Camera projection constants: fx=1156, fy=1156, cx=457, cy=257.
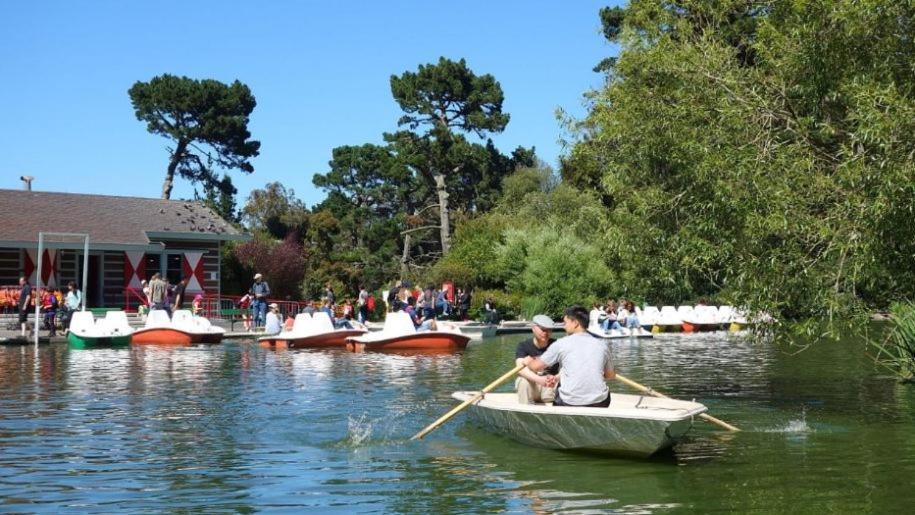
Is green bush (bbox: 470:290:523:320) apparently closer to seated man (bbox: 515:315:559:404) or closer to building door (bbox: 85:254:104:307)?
building door (bbox: 85:254:104:307)

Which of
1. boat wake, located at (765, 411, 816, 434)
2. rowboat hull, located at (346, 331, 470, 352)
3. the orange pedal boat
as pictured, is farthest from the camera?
the orange pedal boat

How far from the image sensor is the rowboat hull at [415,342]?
101 feet

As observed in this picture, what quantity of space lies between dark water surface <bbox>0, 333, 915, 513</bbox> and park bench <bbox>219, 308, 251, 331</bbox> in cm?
1785

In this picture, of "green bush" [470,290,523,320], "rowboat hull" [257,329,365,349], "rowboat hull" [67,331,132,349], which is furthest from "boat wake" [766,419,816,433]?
"green bush" [470,290,523,320]

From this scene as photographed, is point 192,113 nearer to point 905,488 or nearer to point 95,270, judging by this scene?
point 95,270

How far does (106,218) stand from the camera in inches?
1879

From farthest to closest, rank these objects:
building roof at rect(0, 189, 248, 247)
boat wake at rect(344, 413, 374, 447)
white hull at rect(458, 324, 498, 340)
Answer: building roof at rect(0, 189, 248, 247) < white hull at rect(458, 324, 498, 340) < boat wake at rect(344, 413, 374, 447)

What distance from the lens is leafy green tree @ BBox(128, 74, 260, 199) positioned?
77.2 meters

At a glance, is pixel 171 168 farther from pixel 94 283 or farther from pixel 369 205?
pixel 94 283

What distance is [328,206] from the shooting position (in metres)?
77.1

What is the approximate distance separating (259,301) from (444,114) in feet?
101

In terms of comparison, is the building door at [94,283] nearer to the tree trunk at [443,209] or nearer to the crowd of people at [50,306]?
the crowd of people at [50,306]

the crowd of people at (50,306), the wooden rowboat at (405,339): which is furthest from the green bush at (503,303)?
the wooden rowboat at (405,339)

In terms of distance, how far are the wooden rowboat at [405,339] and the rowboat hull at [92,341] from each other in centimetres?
687
